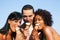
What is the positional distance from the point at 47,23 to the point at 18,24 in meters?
0.85

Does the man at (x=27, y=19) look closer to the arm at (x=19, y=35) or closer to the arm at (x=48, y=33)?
the arm at (x=19, y=35)

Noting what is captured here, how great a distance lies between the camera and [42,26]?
6.93 metres

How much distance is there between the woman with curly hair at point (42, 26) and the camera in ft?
22.4

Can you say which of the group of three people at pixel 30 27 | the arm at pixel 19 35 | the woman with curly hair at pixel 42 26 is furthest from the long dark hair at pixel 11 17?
the woman with curly hair at pixel 42 26

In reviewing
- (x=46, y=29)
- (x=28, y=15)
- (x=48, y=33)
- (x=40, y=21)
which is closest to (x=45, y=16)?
(x=40, y=21)

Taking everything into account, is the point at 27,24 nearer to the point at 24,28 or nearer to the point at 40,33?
the point at 24,28

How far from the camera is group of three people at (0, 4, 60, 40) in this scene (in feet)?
22.7

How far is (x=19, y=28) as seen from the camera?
24.1ft

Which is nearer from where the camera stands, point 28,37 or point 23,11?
point 28,37

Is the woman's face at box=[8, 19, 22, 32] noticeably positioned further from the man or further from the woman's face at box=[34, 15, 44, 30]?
the woman's face at box=[34, 15, 44, 30]

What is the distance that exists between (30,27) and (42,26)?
0.70 m

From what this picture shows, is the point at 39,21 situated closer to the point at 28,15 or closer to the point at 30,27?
the point at 30,27

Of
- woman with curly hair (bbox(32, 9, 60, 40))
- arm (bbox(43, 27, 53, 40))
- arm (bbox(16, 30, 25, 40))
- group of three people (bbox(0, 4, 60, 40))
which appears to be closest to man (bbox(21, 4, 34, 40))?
group of three people (bbox(0, 4, 60, 40))

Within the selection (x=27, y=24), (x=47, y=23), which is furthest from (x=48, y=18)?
(x=27, y=24)
